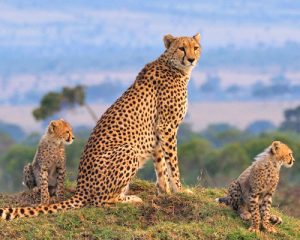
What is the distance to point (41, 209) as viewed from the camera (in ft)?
21.2

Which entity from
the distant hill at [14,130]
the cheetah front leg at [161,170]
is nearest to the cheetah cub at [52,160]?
the cheetah front leg at [161,170]

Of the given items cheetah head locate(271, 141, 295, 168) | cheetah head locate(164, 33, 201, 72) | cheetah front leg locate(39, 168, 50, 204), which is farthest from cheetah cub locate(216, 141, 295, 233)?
cheetah front leg locate(39, 168, 50, 204)

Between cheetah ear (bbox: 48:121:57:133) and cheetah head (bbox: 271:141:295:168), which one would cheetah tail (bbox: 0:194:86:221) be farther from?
cheetah head (bbox: 271:141:295:168)

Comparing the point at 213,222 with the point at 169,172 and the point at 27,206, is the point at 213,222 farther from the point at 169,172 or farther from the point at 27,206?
the point at 27,206

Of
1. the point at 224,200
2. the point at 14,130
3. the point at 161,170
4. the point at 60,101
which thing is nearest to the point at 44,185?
the point at 161,170

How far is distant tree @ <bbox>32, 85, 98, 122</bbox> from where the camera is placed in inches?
1187

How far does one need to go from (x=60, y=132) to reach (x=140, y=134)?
633 mm

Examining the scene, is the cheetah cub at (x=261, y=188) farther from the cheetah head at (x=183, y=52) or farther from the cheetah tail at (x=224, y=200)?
the cheetah head at (x=183, y=52)

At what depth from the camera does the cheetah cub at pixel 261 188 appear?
6.45m

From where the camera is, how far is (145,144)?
7.00 m

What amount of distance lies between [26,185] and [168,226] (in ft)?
5.24

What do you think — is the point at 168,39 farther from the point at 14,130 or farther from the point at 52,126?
the point at 14,130

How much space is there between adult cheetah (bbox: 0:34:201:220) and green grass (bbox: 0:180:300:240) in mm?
170

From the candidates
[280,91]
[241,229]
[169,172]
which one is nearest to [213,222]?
[241,229]
